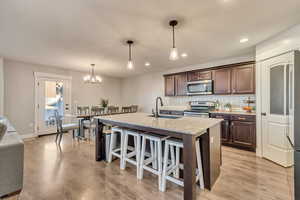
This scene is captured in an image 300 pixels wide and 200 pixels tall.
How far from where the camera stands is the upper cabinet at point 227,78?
3578 mm

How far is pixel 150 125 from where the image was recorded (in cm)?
199

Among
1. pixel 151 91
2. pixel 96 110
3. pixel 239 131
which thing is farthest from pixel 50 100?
pixel 239 131

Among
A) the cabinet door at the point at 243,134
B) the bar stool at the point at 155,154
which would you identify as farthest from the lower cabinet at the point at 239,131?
the bar stool at the point at 155,154

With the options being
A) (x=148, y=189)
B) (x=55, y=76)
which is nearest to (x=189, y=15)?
(x=148, y=189)

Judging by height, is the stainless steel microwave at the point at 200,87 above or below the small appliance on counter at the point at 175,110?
above

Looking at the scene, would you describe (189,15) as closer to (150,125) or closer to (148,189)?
(150,125)

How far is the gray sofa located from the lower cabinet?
4.02m

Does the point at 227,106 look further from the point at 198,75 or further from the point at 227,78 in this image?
the point at 198,75

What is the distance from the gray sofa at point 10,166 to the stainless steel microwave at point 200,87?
4251 mm

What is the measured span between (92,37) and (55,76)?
339 cm

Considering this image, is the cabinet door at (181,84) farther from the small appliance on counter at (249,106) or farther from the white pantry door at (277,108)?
the white pantry door at (277,108)

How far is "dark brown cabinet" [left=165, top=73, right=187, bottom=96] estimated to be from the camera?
491 centimetres

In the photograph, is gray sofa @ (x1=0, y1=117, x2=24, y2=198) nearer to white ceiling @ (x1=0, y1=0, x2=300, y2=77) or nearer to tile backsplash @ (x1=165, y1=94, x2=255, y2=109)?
white ceiling @ (x1=0, y1=0, x2=300, y2=77)

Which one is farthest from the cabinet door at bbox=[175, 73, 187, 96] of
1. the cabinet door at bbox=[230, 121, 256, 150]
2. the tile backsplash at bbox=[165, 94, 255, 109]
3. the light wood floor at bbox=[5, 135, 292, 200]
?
the light wood floor at bbox=[5, 135, 292, 200]
